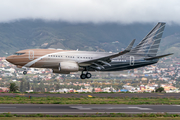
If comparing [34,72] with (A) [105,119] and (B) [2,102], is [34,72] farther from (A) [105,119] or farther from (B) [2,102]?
(A) [105,119]

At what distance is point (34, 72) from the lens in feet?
493

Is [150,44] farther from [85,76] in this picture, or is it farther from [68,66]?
[68,66]

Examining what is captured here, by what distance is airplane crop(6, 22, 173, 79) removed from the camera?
168 feet

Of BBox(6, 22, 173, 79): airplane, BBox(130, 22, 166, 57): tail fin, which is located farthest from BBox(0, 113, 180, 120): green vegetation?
BBox(130, 22, 166, 57): tail fin

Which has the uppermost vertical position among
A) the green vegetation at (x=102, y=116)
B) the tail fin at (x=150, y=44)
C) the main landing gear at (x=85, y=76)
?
the tail fin at (x=150, y=44)

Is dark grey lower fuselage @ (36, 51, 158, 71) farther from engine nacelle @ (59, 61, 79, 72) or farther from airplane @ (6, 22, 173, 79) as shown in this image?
engine nacelle @ (59, 61, 79, 72)

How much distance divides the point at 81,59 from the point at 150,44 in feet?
62.2

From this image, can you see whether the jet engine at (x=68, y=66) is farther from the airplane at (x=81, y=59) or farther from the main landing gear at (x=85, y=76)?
the main landing gear at (x=85, y=76)

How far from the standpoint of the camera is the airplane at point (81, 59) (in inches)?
2012

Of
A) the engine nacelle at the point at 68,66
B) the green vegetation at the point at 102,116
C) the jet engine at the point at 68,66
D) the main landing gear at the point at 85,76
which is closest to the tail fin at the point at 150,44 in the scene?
the main landing gear at the point at 85,76

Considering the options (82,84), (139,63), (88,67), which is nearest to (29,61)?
(88,67)

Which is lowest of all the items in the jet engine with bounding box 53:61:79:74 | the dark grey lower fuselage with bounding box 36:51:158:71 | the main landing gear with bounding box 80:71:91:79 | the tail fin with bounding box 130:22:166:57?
the main landing gear with bounding box 80:71:91:79

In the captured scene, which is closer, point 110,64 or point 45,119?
point 45,119

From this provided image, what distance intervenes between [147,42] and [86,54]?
17029 mm
